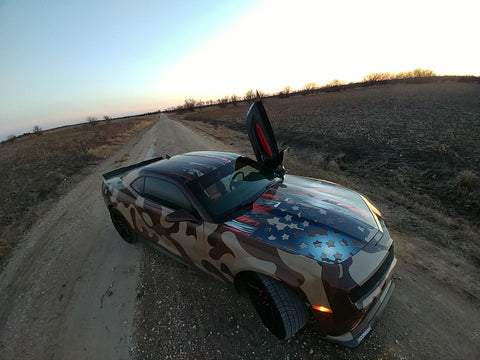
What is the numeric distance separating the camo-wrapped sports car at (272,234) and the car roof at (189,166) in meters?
0.01

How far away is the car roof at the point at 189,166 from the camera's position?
298 centimetres

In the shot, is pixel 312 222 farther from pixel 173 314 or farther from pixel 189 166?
pixel 173 314

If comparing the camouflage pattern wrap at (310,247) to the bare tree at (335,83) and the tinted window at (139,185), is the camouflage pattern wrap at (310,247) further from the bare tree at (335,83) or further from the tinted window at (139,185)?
the bare tree at (335,83)

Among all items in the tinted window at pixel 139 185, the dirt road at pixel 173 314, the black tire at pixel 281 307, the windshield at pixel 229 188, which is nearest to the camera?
the black tire at pixel 281 307

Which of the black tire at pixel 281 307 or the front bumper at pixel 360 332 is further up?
the black tire at pixel 281 307

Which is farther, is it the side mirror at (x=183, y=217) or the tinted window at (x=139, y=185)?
the tinted window at (x=139, y=185)

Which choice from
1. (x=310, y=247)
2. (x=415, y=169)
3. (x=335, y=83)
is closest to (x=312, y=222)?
A: (x=310, y=247)

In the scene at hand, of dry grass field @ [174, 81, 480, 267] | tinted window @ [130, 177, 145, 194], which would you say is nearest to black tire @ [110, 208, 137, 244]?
tinted window @ [130, 177, 145, 194]

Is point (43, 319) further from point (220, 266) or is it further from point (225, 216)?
point (225, 216)

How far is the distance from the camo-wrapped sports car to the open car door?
0.05 ft

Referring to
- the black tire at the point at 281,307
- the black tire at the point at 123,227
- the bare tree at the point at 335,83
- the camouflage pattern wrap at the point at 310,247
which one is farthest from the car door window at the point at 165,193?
the bare tree at the point at 335,83

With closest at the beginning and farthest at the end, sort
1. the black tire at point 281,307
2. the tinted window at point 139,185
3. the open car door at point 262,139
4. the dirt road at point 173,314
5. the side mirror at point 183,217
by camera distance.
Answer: the black tire at point 281,307
the dirt road at point 173,314
the side mirror at point 183,217
the tinted window at point 139,185
the open car door at point 262,139

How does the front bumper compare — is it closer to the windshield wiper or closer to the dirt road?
the dirt road

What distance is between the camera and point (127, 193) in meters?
3.62
